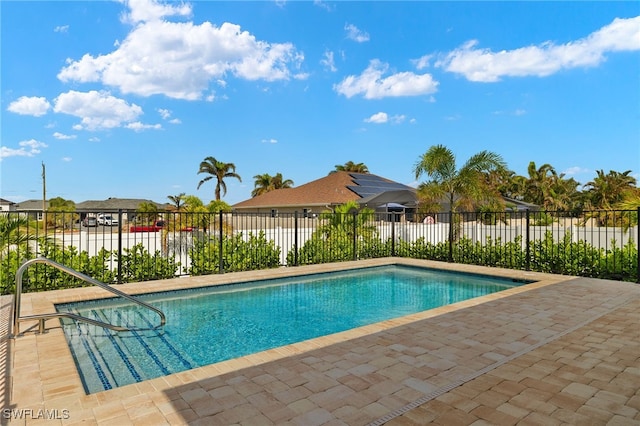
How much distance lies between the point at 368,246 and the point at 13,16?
11515 mm

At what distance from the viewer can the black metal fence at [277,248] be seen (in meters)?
7.42

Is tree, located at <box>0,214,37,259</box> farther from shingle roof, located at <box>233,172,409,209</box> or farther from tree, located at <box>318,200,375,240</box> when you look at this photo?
shingle roof, located at <box>233,172,409,209</box>

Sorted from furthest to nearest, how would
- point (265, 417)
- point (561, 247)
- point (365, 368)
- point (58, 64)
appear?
point (58, 64), point (561, 247), point (365, 368), point (265, 417)

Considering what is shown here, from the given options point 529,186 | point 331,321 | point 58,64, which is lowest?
point 331,321

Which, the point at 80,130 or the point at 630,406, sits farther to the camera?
the point at 80,130

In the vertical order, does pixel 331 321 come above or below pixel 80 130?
below

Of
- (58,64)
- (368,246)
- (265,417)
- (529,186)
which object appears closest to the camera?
(265,417)

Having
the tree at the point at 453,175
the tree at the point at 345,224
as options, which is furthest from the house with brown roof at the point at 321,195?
the tree at the point at 345,224

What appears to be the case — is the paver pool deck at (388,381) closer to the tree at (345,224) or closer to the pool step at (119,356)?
the pool step at (119,356)

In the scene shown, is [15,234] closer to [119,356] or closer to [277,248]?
[119,356]

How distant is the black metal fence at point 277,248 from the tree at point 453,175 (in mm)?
878

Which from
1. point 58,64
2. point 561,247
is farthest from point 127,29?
point 561,247

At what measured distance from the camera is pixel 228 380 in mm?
3367

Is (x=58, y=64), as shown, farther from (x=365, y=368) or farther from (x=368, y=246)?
(x=365, y=368)
